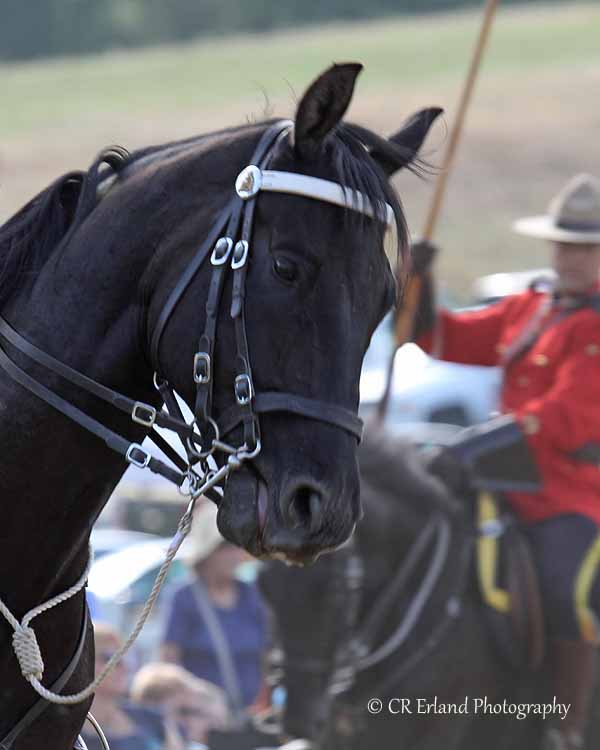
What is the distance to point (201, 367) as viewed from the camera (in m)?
2.79

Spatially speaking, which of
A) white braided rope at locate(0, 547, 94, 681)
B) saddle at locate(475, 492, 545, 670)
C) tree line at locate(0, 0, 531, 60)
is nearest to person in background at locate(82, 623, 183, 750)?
saddle at locate(475, 492, 545, 670)

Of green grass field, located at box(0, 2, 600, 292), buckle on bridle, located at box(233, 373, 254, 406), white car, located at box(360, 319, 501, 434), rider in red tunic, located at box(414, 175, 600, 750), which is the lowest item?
green grass field, located at box(0, 2, 600, 292)

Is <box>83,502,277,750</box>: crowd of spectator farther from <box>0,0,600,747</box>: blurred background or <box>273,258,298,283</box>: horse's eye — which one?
<box>0,0,600,747</box>: blurred background

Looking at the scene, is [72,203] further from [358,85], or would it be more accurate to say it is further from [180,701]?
[358,85]

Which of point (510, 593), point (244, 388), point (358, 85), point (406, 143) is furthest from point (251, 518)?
point (358, 85)

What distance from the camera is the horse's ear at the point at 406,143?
9.97 ft

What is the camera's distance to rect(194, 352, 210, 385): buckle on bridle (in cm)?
278

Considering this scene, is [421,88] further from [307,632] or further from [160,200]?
[160,200]

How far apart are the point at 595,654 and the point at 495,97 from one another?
36.2 m

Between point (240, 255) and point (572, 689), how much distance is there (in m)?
4.36

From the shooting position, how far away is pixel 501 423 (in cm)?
687

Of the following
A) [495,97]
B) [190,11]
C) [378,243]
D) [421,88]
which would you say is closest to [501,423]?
[378,243]

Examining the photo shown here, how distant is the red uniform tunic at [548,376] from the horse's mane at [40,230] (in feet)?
12.9

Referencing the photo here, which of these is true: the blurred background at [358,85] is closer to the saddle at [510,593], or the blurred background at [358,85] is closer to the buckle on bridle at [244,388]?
the saddle at [510,593]
